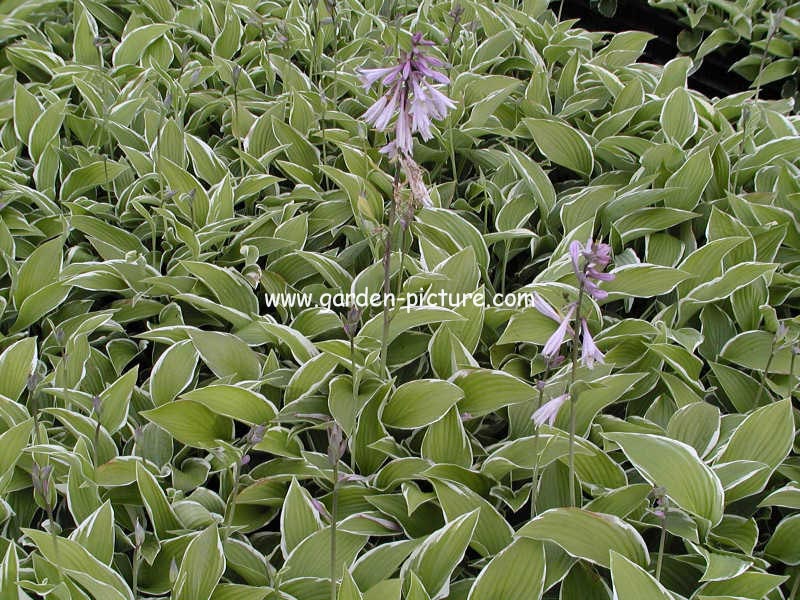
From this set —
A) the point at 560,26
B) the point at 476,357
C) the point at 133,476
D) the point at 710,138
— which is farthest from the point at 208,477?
the point at 560,26

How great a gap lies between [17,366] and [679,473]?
1.72 m

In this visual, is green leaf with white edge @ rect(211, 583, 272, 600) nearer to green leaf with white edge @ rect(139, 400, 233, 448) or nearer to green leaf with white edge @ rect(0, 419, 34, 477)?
green leaf with white edge @ rect(139, 400, 233, 448)

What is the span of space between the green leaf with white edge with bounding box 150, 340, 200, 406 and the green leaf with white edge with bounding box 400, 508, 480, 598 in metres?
0.82

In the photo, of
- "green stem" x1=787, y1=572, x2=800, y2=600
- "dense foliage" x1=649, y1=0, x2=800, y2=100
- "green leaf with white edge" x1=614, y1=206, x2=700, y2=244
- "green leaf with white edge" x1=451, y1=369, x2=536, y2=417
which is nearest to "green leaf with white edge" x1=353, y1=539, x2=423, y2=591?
"green leaf with white edge" x1=451, y1=369, x2=536, y2=417

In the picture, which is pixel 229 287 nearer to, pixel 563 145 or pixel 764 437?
pixel 563 145

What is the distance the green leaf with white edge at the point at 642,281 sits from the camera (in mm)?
2332

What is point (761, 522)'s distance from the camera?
2006mm

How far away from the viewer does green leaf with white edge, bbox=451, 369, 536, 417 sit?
201cm

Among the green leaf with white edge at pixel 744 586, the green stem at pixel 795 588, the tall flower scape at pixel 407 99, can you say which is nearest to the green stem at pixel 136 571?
the tall flower scape at pixel 407 99

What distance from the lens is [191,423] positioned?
1990 millimetres

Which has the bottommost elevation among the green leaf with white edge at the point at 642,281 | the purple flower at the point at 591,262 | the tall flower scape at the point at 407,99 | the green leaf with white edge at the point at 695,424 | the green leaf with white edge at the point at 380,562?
the green leaf with white edge at the point at 380,562

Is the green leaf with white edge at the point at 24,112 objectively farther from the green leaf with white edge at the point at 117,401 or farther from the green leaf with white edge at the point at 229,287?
the green leaf with white edge at the point at 117,401

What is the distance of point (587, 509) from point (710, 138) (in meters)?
1.65

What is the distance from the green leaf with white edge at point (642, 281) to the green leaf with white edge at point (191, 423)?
116 centimetres
